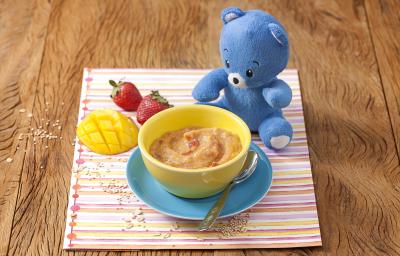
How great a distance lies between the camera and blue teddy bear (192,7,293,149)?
1.39m

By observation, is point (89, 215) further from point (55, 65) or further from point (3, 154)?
point (55, 65)

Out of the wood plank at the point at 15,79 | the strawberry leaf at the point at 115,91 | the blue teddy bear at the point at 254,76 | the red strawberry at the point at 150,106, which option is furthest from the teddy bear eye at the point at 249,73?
the wood plank at the point at 15,79

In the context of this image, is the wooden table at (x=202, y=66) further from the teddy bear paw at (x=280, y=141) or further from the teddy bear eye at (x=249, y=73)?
the teddy bear eye at (x=249, y=73)

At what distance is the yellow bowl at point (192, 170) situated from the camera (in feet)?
4.12

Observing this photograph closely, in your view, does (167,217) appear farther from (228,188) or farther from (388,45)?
(388,45)

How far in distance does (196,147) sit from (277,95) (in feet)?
0.77

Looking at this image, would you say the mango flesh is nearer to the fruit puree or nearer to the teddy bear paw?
the fruit puree

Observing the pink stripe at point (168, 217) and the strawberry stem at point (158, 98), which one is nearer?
the pink stripe at point (168, 217)

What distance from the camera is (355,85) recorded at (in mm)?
1727

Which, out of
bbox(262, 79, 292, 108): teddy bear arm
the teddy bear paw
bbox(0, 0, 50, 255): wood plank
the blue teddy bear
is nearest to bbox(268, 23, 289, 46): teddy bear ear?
the blue teddy bear

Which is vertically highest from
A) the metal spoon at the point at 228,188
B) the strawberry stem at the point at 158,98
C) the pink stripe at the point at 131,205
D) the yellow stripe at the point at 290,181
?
the strawberry stem at the point at 158,98

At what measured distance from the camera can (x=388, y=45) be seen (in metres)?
1.87

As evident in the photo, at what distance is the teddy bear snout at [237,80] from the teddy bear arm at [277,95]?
6 cm

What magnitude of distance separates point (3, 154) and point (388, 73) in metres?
1.02
